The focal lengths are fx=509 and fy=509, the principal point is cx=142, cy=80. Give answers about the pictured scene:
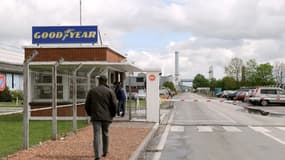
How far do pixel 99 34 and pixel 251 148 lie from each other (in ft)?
47.4

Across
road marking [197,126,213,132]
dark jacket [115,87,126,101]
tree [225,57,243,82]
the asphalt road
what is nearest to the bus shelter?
dark jacket [115,87,126,101]

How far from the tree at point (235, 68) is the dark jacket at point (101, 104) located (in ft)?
Answer: 315

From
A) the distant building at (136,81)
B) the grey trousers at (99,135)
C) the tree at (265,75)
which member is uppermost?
the tree at (265,75)

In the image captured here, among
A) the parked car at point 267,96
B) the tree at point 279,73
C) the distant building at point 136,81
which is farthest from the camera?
the tree at point 279,73

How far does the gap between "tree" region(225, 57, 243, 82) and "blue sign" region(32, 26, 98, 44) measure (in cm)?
8157

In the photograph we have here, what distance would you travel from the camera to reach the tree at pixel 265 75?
9472cm

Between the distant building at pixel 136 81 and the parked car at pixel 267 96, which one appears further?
the parked car at pixel 267 96

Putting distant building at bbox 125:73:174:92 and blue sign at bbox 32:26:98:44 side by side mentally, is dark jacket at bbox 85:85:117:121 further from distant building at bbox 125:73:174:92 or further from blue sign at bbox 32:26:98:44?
blue sign at bbox 32:26:98:44

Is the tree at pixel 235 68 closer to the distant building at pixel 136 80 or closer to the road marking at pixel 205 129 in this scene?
the distant building at pixel 136 80

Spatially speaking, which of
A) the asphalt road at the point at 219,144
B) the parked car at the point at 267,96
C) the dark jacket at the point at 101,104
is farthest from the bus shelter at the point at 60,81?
the parked car at the point at 267,96

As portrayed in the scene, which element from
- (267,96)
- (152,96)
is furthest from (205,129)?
(267,96)

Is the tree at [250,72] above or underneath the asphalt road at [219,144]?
above

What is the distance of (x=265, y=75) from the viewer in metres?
94.9

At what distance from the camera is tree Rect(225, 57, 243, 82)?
346 feet
